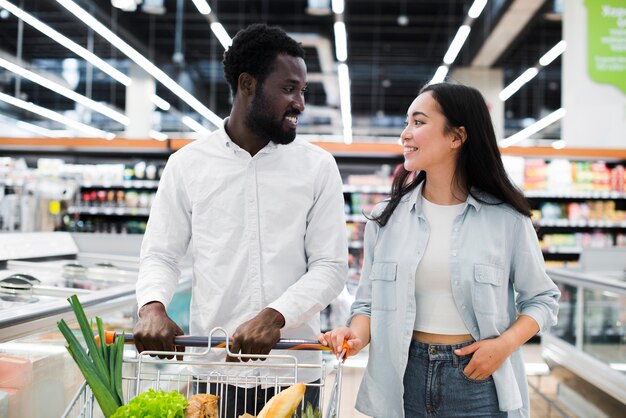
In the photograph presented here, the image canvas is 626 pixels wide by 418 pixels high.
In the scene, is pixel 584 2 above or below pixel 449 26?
below

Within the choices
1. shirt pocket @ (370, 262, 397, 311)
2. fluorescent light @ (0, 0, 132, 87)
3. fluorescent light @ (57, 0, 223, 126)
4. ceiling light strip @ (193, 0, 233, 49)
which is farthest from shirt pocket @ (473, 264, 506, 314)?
fluorescent light @ (0, 0, 132, 87)

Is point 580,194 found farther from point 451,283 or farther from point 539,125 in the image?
point 539,125

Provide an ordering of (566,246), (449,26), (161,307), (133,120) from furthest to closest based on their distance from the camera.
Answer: (449,26) < (133,120) < (566,246) < (161,307)

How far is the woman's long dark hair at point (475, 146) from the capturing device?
171cm

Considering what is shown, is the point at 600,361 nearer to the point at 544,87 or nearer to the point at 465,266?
the point at 465,266

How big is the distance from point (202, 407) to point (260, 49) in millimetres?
933

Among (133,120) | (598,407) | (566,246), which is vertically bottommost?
(598,407)

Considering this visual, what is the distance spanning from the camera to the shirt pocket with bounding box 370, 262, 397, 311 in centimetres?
170

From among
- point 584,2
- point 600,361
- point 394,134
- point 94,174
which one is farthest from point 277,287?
point 394,134

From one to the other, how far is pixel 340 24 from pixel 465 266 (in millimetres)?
7969

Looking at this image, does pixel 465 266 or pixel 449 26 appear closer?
pixel 465 266

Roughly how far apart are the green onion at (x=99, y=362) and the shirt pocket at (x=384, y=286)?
2.30 feet

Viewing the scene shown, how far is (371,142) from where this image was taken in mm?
9164

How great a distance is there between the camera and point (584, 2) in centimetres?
616
